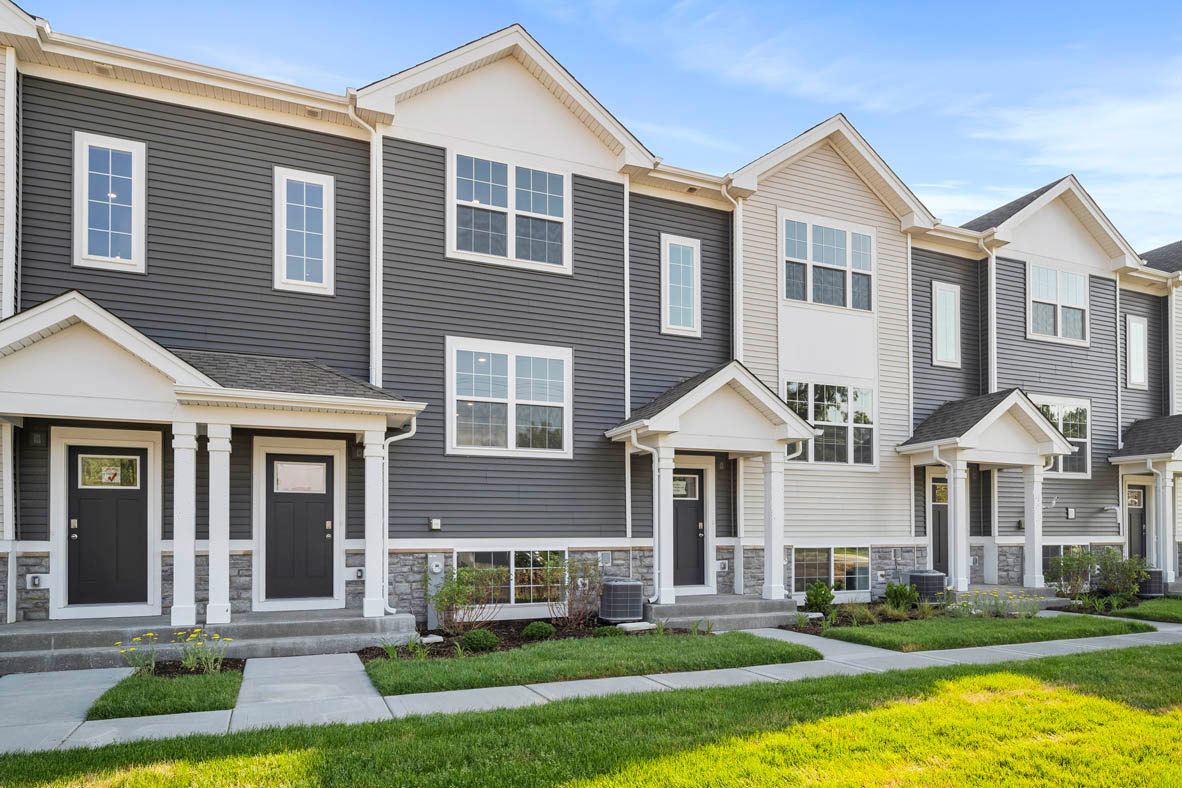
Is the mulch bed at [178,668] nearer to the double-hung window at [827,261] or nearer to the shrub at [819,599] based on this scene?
the shrub at [819,599]

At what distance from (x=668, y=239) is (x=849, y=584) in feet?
22.7

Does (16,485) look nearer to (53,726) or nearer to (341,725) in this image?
(53,726)

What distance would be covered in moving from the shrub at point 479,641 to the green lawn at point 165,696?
278 cm

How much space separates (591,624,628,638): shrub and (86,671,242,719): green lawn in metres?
4.48

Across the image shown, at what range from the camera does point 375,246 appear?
37.0 feet

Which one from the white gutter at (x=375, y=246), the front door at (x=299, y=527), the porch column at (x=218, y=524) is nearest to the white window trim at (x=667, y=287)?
the white gutter at (x=375, y=246)

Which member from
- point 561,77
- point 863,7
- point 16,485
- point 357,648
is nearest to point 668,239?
point 561,77

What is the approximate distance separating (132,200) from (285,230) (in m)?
1.81

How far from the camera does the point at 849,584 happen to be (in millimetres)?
14570

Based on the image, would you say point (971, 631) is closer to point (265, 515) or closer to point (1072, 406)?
point (1072, 406)

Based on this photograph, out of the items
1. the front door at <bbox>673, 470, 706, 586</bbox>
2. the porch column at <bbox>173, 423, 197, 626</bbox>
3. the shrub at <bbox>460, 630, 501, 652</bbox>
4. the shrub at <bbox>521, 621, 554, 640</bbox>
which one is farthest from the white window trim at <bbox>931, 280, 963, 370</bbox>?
the porch column at <bbox>173, 423, 197, 626</bbox>

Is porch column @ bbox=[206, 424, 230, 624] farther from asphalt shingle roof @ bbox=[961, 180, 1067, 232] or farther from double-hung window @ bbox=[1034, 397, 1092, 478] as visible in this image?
double-hung window @ bbox=[1034, 397, 1092, 478]

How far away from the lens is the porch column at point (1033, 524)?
15148 mm

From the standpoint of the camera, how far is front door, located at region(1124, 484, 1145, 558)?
59.6ft
